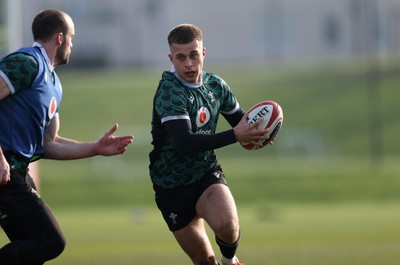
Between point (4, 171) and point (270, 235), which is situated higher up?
point (4, 171)

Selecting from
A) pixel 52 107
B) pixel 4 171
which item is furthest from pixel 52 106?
pixel 4 171

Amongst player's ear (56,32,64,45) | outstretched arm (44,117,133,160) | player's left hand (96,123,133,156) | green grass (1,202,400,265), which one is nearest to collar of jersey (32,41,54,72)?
player's ear (56,32,64,45)

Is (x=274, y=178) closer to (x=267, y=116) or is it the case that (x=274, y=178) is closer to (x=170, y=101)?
(x=267, y=116)

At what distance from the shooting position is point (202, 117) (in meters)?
9.76

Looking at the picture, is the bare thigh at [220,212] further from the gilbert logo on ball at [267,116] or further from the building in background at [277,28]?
the building in background at [277,28]

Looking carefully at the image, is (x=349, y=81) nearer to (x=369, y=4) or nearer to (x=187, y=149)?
(x=369, y=4)

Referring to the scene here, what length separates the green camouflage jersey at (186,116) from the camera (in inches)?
379

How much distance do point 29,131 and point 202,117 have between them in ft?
4.98

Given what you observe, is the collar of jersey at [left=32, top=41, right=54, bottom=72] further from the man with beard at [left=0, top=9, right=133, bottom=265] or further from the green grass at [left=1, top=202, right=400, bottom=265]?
the green grass at [left=1, top=202, right=400, bottom=265]

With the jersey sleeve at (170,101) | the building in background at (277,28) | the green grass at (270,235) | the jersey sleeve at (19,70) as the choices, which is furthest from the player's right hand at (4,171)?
the building in background at (277,28)

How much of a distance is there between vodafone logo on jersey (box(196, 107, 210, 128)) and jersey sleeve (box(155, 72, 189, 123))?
0.65ft

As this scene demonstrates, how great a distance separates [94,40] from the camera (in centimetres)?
7894

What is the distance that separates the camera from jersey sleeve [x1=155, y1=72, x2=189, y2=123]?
950cm

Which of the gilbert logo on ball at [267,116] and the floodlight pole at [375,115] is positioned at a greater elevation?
the gilbert logo on ball at [267,116]
